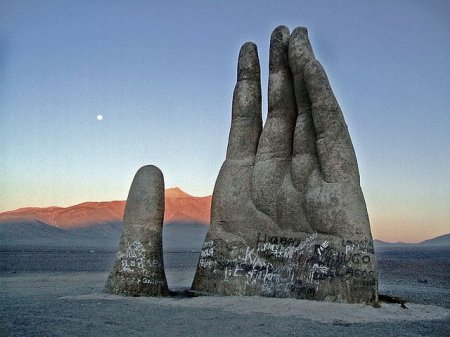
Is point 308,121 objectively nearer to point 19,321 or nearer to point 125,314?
point 125,314

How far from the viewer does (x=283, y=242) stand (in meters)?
15.3

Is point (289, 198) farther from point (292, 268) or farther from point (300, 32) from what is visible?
point (300, 32)

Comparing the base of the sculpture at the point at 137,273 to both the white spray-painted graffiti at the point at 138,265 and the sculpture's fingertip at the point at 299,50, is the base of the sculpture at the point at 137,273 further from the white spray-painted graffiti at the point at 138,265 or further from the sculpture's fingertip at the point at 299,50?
the sculpture's fingertip at the point at 299,50

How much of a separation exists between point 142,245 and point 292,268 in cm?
464

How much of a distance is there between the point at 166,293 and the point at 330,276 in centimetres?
525

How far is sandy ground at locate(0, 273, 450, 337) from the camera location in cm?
1034

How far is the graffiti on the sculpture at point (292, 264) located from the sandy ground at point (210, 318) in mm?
725

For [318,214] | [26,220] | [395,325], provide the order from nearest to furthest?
1. [395,325]
2. [318,214]
3. [26,220]

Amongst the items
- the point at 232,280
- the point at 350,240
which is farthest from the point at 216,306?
the point at 350,240

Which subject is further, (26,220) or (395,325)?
(26,220)

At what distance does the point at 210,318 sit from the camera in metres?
11.8

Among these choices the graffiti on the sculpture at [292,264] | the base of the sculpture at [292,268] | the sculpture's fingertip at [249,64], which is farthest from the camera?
the sculpture's fingertip at [249,64]

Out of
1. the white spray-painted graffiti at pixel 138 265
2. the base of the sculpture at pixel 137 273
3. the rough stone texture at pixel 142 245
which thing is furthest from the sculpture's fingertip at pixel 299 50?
the white spray-painted graffiti at pixel 138 265

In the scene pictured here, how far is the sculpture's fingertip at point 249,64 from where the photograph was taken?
18500 mm
